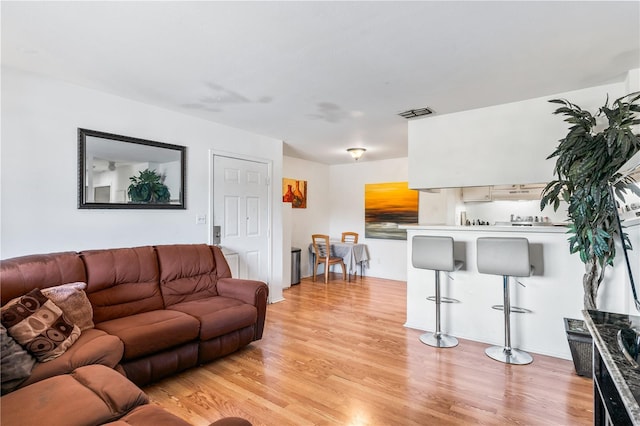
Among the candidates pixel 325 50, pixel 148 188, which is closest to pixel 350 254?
pixel 148 188

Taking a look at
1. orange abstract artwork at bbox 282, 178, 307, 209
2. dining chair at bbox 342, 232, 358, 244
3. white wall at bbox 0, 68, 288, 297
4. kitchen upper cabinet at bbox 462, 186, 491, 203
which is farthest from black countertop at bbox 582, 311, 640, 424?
dining chair at bbox 342, 232, 358, 244

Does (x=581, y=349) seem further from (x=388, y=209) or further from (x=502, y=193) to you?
(x=388, y=209)

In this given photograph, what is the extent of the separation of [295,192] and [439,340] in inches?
157

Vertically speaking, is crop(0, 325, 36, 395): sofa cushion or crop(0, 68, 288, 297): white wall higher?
crop(0, 68, 288, 297): white wall

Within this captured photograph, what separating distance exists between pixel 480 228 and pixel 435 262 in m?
0.58

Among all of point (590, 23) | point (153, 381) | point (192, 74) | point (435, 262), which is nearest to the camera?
point (590, 23)

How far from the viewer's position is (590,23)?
191 centimetres

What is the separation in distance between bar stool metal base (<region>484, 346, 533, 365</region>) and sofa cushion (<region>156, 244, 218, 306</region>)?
2749 millimetres

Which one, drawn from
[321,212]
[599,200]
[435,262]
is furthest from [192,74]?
[321,212]

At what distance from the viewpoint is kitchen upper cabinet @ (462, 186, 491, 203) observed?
546 centimetres

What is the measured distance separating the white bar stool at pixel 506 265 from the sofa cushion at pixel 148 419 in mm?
2656

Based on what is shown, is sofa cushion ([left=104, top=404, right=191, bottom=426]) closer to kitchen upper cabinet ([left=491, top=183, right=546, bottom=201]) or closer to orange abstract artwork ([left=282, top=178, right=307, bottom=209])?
orange abstract artwork ([left=282, top=178, right=307, bottom=209])

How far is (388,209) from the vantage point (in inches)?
257

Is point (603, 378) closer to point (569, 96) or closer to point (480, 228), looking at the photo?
point (480, 228)
